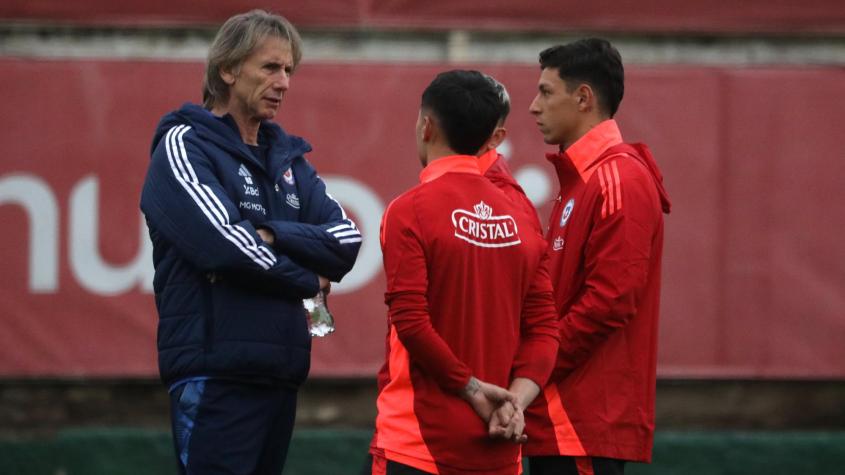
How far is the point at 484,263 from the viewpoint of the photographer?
3.23 m

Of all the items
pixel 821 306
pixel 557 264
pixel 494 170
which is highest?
pixel 494 170

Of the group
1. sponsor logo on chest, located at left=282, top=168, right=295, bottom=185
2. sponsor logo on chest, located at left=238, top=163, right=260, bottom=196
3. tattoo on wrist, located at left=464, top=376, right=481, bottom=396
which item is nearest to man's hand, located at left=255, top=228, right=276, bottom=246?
sponsor logo on chest, located at left=238, top=163, right=260, bottom=196

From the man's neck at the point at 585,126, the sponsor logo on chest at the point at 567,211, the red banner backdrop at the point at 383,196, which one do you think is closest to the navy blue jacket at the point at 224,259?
the sponsor logo on chest at the point at 567,211

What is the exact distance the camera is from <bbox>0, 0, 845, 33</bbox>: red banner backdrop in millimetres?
6664

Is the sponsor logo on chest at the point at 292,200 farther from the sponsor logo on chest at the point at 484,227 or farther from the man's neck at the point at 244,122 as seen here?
the sponsor logo on chest at the point at 484,227

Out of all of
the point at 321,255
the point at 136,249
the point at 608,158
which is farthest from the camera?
the point at 136,249

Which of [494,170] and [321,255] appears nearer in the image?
[321,255]

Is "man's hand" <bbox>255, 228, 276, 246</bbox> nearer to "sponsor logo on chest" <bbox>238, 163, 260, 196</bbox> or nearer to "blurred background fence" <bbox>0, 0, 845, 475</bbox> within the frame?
"sponsor logo on chest" <bbox>238, 163, 260, 196</bbox>

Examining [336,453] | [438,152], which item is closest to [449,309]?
[438,152]

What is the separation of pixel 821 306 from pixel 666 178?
1.09 m

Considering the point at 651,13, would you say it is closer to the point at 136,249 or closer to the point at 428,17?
the point at 428,17

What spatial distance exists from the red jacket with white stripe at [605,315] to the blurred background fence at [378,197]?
2.85 metres

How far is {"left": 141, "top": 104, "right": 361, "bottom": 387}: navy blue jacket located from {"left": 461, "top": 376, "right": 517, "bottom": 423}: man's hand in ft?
1.90

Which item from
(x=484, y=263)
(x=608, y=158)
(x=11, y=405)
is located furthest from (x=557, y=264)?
(x=11, y=405)
